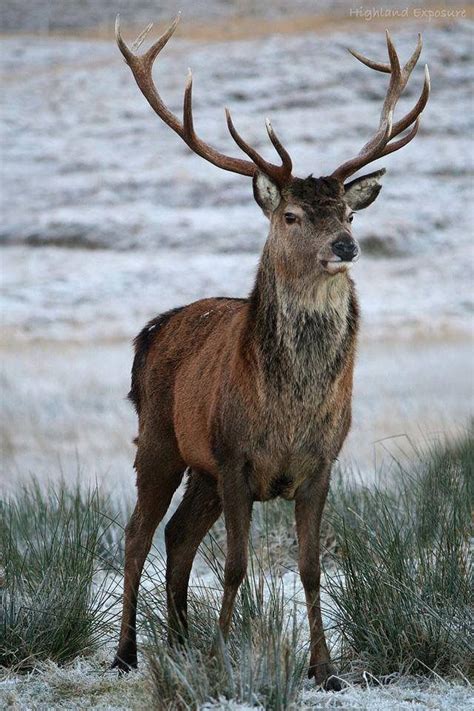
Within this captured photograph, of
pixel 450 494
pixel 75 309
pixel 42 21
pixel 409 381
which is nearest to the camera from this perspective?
pixel 450 494

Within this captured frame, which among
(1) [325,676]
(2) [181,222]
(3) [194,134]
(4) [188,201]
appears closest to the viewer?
(1) [325,676]

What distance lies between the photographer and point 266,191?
6035 mm

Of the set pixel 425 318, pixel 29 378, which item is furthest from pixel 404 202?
pixel 29 378

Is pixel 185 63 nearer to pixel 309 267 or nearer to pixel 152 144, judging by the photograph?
pixel 152 144

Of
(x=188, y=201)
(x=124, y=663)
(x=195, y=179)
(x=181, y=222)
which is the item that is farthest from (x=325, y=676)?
(x=195, y=179)

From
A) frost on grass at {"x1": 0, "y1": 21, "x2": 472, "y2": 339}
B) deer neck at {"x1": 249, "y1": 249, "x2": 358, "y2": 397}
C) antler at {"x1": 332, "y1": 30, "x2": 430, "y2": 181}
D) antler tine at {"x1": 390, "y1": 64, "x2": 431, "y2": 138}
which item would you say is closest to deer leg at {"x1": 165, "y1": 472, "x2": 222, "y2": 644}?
deer neck at {"x1": 249, "y1": 249, "x2": 358, "y2": 397}

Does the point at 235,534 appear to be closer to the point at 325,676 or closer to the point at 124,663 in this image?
the point at 325,676

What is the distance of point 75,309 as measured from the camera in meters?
26.4

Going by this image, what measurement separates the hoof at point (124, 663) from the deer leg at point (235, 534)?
0.75 meters

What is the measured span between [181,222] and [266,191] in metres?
24.9

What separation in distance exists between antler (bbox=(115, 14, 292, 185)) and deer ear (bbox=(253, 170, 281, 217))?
29 mm

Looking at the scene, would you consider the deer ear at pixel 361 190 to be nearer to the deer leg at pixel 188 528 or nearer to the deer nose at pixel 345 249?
the deer nose at pixel 345 249

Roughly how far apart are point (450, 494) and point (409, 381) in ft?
48.2

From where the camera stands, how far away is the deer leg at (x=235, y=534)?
18.3 ft
